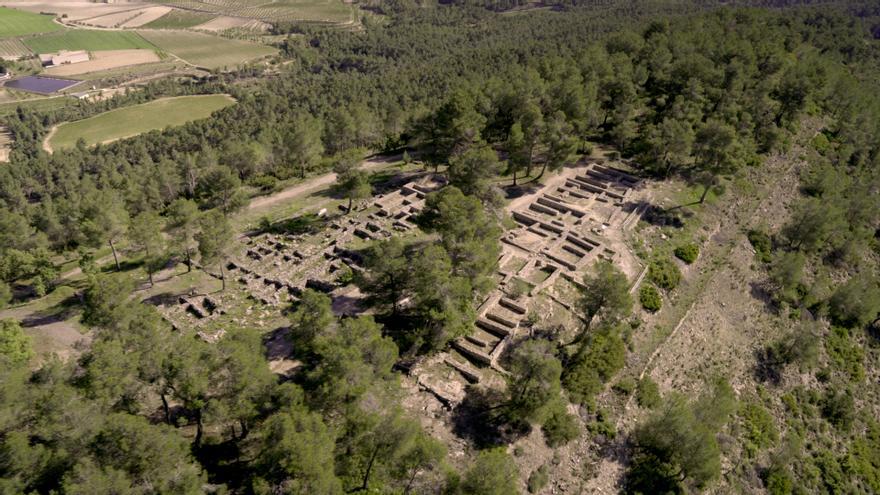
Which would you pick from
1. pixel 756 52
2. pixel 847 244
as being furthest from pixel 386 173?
pixel 756 52

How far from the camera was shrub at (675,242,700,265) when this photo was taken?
56.8 meters

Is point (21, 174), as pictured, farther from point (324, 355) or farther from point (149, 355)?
point (324, 355)

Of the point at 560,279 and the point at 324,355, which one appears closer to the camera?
the point at 324,355

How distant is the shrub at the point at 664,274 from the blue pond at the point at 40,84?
689ft

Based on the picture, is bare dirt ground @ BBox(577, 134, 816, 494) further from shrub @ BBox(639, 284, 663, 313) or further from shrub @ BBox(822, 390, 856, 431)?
shrub @ BBox(822, 390, 856, 431)

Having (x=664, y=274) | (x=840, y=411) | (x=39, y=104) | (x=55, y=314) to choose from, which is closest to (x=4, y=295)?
(x=55, y=314)

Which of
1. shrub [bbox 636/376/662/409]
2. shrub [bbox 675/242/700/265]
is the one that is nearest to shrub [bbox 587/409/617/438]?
shrub [bbox 636/376/662/409]

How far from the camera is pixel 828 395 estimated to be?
2021 inches

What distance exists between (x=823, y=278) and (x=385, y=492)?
6522cm

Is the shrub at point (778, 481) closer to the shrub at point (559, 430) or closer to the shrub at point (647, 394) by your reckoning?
the shrub at point (647, 394)

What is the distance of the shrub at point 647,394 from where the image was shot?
41438 millimetres

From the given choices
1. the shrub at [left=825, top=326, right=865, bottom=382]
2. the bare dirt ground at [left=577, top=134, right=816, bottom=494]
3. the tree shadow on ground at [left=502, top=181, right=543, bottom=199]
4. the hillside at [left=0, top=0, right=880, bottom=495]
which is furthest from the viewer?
the tree shadow on ground at [left=502, top=181, right=543, bottom=199]

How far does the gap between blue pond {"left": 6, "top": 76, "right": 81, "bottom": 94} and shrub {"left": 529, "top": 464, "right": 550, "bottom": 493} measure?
213010 millimetres

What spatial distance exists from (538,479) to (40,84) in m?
226
